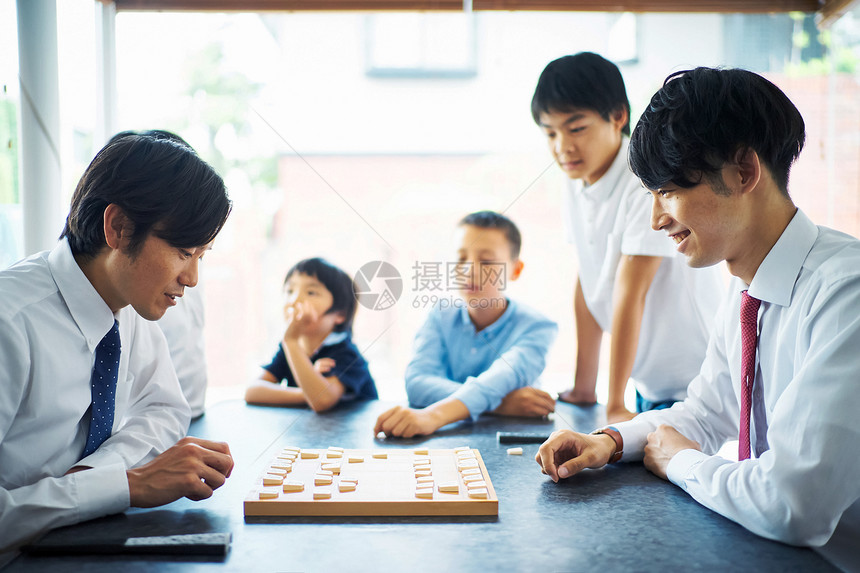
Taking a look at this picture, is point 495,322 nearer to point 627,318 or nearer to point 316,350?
point 627,318

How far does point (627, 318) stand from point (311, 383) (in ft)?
2.32

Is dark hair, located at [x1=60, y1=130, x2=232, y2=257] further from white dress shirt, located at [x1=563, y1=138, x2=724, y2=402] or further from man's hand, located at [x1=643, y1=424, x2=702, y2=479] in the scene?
white dress shirt, located at [x1=563, y1=138, x2=724, y2=402]

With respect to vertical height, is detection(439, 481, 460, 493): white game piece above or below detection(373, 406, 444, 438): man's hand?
above

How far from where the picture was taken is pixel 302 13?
6.25 feet

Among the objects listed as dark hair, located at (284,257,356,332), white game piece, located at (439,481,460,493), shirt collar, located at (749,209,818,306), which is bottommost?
white game piece, located at (439,481,460,493)

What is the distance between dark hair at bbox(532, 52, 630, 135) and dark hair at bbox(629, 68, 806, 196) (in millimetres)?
486

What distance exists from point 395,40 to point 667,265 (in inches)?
43.5

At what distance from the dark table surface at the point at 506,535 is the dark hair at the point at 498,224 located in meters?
0.74

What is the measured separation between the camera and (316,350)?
1656mm

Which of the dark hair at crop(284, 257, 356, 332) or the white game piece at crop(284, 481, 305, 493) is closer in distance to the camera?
the white game piece at crop(284, 481, 305, 493)

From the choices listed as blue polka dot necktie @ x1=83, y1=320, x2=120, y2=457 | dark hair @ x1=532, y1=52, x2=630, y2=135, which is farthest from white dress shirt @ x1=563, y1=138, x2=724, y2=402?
blue polka dot necktie @ x1=83, y1=320, x2=120, y2=457

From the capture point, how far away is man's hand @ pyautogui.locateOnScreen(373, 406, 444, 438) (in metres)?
1.20

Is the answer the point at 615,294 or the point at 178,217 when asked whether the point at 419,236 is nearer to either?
the point at 615,294

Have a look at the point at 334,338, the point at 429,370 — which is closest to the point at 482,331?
the point at 429,370
